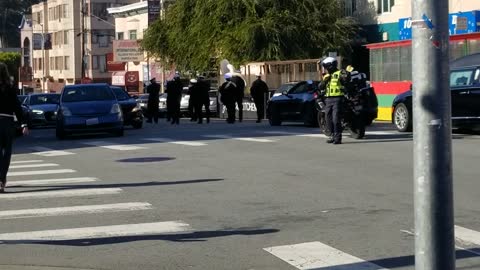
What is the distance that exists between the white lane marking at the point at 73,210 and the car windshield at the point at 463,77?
10.5 metres

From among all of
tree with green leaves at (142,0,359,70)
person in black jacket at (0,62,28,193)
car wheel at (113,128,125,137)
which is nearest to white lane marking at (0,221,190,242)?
person in black jacket at (0,62,28,193)

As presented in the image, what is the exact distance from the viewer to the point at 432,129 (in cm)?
441

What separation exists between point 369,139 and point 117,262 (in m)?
11.8

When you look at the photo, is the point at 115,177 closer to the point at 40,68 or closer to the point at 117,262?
the point at 117,262

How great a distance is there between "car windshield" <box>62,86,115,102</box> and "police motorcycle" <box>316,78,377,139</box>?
7530 mm

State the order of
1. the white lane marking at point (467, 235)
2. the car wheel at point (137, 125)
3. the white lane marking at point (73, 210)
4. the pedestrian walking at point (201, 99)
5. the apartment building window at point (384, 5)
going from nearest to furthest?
1. the white lane marking at point (467, 235)
2. the white lane marking at point (73, 210)
3. the car wheel at point (137, 125)
4. the pedestrian walking at point (201, 99)
5. the apartment building window at point (384, 5)

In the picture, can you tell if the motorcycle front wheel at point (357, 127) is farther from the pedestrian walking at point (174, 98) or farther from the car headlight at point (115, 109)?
the pedestrian walking at point (174, 98)

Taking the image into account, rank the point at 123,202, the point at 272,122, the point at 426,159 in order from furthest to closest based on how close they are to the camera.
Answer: the point at 272,122
the point at 123,202
the point at 426,159

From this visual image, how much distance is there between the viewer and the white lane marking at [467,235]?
8344 millimetres

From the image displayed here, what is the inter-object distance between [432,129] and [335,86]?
13.4m

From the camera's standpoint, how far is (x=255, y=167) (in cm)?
1452

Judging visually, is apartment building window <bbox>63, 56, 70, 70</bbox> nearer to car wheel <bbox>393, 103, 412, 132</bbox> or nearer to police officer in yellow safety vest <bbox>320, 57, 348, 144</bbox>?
car wheel <bbox>393, 103, 412, 132</bbox>

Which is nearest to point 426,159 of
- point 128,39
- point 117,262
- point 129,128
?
point 117,262

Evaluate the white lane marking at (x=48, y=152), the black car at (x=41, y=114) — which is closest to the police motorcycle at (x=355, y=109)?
the white lane marking at (x=48, y=152)
